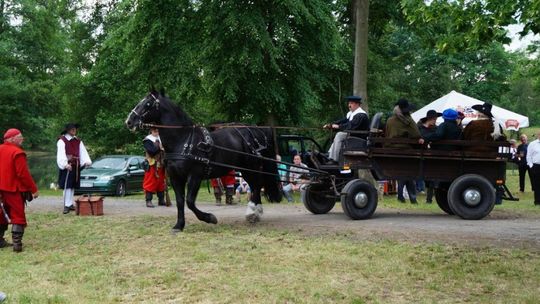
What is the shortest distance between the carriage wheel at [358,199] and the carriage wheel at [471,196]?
4.87 feet

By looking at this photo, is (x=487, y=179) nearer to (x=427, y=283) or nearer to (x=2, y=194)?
(x=427, y=283)

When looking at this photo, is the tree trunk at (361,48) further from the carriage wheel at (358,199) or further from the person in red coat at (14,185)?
the person in red coat at (14,185)

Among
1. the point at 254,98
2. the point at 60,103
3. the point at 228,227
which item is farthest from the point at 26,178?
the point at 60,103

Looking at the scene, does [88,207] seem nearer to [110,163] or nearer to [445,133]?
[445,133]

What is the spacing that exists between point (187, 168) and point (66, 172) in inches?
168

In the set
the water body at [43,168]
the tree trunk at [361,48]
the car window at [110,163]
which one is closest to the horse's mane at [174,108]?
the tree trunk at [361,48]

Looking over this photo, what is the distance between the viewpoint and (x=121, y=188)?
21906mm

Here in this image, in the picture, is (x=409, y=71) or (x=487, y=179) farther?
(x=409, y=71)

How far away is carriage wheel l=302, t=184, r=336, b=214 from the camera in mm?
12367

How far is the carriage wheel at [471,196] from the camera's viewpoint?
37.0 feet

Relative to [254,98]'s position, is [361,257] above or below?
below

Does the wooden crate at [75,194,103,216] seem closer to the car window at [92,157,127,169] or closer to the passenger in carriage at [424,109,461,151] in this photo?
the passenger in carriage at [424,109,461,151]

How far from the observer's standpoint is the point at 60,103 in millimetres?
40250

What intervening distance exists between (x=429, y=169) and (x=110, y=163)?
47.0 feet
